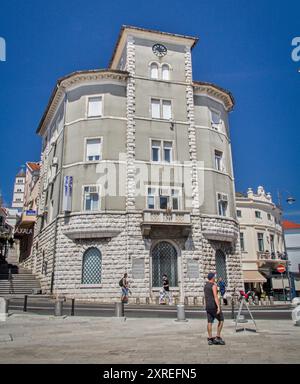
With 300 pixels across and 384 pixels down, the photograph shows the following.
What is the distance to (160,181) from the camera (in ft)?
91.4

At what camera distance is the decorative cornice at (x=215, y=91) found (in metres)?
31.4

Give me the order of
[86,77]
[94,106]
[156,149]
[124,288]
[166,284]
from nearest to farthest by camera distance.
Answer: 1. [124,288]
2. [166,284]
3. [156,149]
4. [94,106]
5. [86,77]

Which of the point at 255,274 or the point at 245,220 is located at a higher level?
the point at 245,220

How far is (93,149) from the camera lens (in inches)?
1113

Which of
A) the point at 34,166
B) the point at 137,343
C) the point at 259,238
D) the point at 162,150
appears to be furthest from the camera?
the point at 34,166

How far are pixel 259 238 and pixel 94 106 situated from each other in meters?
29.6

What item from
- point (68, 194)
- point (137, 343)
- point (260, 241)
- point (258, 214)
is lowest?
point (137, 343)

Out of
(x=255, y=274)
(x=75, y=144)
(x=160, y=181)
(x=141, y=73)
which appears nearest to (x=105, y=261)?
(x=160, y=181)

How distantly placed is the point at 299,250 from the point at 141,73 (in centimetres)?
2049

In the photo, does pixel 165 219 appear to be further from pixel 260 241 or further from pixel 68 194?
pixel 260 241

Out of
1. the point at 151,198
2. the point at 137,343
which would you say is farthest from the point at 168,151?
the point at 137,343

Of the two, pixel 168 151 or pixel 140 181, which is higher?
pixel 168 151
